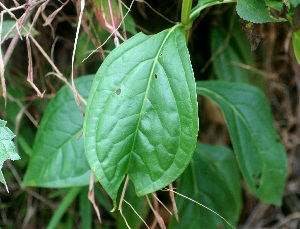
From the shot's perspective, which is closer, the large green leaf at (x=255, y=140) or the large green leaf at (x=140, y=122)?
the large green leaf at (x=140, y=122)

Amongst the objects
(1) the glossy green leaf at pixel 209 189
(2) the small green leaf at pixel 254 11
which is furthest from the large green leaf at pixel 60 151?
(2) the small green leaf at pixel 254 11

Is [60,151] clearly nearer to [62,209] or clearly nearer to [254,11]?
[62,209]

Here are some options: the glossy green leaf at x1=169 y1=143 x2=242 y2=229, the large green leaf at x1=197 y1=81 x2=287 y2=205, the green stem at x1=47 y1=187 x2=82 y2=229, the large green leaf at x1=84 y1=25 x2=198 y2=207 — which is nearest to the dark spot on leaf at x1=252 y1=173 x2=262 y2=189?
the large green leaf at x1=197 y1=81 x2=287 y2=205

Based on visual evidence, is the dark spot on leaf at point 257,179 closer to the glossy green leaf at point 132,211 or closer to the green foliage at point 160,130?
the green foliage at point 160,130

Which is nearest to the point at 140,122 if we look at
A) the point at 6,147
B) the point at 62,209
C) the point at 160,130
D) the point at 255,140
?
the point at 160,130

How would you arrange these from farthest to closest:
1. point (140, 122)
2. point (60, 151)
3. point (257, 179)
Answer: point (257, 179)
point (60, 151)
point (140, 122)

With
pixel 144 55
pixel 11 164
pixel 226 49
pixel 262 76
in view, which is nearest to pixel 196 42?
pixel 226 49
